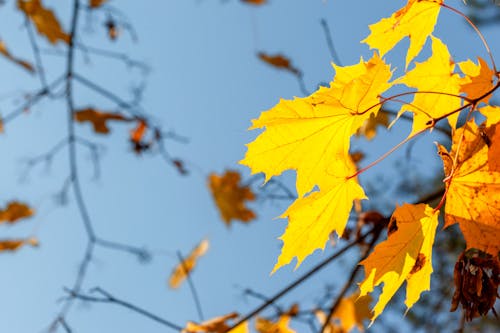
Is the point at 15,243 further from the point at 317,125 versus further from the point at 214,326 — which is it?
the point at 317,125

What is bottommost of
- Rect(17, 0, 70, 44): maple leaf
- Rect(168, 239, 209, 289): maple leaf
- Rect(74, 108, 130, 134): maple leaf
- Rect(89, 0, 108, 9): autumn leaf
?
Rect(168, 239, 209, 289): maple leaf

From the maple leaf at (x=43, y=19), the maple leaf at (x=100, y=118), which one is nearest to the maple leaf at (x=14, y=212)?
the maple leaf at (x=100, y=118)

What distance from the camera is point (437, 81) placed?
2.43 ft

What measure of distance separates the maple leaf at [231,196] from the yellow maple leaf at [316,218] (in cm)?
159

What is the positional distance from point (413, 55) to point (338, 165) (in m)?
0.17

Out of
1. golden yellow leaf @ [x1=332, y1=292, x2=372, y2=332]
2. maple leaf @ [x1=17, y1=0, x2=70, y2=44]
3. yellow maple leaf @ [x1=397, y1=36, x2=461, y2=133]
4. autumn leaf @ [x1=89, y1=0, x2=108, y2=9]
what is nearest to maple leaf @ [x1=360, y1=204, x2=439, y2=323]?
yellow maple leaf @ [x1=397, y1=36, x2=461, y2=133]

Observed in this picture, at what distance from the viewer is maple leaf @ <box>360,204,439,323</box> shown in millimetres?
640

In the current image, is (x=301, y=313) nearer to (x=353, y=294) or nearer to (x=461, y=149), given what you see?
(x=353, y=294)

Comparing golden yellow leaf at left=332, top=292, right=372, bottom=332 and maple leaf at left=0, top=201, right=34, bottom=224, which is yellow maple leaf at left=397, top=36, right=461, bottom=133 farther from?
maple leaf at left=0, top=201, right=34, bottom=224

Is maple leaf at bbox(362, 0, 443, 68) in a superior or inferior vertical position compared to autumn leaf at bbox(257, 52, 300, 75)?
inferior

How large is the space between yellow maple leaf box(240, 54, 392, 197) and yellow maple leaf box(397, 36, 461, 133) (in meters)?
0.10

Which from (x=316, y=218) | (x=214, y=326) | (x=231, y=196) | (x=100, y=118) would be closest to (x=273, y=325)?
(x=214, y=326)

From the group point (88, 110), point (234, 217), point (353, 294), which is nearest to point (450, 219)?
point (353, 294)

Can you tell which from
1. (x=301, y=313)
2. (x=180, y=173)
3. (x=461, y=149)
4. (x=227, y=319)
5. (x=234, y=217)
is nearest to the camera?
(x=461, y=149)
